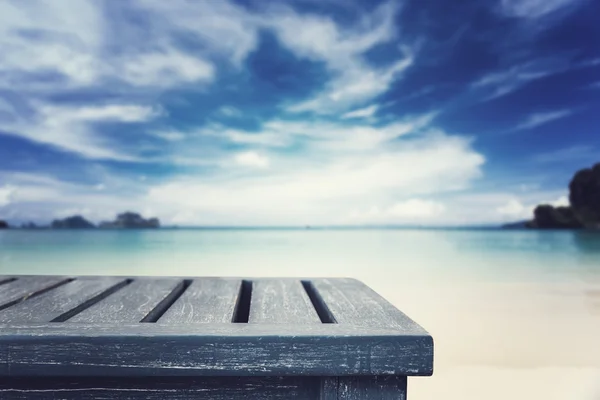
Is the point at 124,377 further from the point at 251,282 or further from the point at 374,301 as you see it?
the point at 251,282

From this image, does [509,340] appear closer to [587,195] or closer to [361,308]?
[361,308]

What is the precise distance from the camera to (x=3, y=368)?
989 mm

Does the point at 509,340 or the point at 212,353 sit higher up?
the point at 212,353

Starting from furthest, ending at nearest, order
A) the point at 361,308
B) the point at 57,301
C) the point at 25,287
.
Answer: the point at 25,287 < the point at 57,301 < the point at 361,308

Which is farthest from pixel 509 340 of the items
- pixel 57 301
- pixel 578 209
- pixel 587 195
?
pixel 578 209

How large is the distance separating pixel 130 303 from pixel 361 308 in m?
0.67

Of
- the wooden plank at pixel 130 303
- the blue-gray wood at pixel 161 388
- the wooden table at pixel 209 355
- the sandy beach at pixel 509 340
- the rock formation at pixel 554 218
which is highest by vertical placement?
the rock formation at pixel 554 218

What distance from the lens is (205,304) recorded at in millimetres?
1347

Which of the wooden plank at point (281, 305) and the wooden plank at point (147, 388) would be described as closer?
the wooden plank at point (147, 388)

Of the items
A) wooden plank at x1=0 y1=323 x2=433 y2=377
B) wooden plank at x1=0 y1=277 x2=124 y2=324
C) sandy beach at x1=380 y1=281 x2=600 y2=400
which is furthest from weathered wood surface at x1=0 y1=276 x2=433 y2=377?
sandy beach at x1=380 y1=281 x2=600 y2=400

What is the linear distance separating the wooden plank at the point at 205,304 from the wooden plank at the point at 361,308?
0.95 ft

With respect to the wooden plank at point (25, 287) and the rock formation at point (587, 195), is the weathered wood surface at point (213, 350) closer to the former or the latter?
the wooden plank at point (25, 287)

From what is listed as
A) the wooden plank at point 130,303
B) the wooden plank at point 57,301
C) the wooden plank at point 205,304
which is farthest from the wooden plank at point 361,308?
the wooden plank at point 57,301

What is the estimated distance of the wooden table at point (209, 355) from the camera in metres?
0.98
